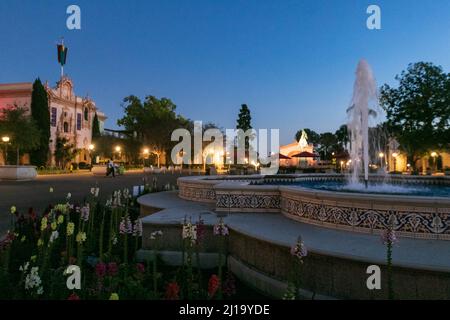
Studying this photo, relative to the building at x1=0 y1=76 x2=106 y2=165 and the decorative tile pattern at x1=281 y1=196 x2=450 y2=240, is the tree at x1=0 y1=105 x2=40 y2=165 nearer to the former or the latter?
the building at x1=0 y1=76 x2=106 y2=165

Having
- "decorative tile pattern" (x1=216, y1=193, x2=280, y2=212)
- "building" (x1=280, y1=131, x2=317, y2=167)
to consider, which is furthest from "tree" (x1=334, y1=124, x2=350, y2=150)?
"decorative tile pattern" (x1=216, y1=193, x2=280, y2=212)

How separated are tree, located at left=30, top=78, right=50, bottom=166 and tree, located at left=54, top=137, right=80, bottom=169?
79.5 inches

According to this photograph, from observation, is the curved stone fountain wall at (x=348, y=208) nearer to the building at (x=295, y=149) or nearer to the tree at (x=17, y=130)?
the tree at (x=17, y=130)

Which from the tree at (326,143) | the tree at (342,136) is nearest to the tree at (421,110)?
the tree at (342,136)

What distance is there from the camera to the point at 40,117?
38.6 m

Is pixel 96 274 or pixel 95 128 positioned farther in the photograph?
pixel 95 128

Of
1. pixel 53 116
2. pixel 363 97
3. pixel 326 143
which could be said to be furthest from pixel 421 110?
pixel 326 143

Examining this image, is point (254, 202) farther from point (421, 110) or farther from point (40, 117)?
point (40, 117)

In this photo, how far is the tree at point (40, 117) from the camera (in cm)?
3797

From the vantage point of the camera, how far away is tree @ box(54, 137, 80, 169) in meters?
41.2

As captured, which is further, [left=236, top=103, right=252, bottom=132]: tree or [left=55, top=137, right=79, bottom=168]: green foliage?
[left=236, top=103, right=252, bottom=132]: tree

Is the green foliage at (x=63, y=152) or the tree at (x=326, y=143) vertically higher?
the tree at (x=326, y=143)

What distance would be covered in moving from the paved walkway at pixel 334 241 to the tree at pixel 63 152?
1585 inches

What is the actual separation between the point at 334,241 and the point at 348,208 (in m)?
0.80
